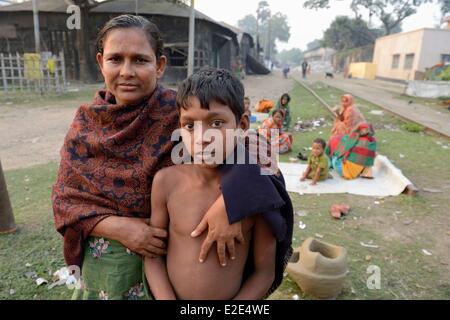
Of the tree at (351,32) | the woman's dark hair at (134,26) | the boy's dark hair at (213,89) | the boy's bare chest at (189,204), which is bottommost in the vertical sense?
the boy's bare chest at (189,204)

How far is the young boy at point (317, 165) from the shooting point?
5727 millimetres

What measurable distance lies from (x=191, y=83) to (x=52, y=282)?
8.24 feet

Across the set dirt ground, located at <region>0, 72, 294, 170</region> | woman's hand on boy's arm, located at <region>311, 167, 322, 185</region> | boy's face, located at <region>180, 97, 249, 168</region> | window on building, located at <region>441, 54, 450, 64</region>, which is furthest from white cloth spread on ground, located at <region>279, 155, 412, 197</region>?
window on building, located at <region>441, 54, 450, 64</region>

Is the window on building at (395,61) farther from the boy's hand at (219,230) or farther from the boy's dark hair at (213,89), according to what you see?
the boy's hand at (219,230)

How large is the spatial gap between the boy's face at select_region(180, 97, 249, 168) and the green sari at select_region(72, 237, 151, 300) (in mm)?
592

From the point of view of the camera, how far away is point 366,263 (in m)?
3.42

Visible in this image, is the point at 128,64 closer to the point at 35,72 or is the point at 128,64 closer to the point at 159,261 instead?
the point at 159,261

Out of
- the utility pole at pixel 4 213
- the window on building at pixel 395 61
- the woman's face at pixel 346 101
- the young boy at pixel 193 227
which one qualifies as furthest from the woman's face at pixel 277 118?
the window on building at pixel 395 61

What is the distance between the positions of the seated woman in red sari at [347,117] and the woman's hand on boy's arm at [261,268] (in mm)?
5743

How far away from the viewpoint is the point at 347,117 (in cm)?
701

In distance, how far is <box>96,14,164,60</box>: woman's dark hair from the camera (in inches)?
56.7

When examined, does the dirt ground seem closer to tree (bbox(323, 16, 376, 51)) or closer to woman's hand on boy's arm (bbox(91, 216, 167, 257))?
woman's hand on boy's arm (bbox(91, 216, 167, 257))
